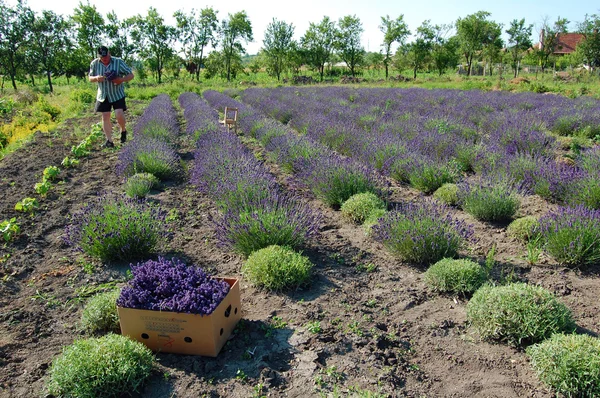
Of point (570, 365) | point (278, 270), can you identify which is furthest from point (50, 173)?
point (570, 365)

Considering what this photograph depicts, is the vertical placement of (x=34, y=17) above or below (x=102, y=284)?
above

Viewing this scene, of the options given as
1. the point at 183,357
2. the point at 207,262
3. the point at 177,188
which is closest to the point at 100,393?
the point at 183,357

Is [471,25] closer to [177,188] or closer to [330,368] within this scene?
[177,188]

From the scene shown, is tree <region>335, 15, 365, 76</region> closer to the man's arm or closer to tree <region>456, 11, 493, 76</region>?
tree <region>456, 11, 493, 76</region>

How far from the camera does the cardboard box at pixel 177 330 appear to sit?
2.82m

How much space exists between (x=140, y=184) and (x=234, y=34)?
49.9 m

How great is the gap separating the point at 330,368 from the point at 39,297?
8.34ft

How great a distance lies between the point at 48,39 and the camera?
38.6 metres

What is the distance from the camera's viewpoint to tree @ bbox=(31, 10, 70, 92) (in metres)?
37.4

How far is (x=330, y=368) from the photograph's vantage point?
8.79ft

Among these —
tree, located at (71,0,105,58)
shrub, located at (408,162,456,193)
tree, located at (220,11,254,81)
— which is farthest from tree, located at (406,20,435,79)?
shrub, located at (408,162,456,193)

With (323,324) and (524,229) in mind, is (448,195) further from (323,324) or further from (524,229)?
(323,324)

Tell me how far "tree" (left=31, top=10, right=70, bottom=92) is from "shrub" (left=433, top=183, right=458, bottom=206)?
1520 inches

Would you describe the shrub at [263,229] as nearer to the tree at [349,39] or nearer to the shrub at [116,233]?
the shrub at [116,233]
